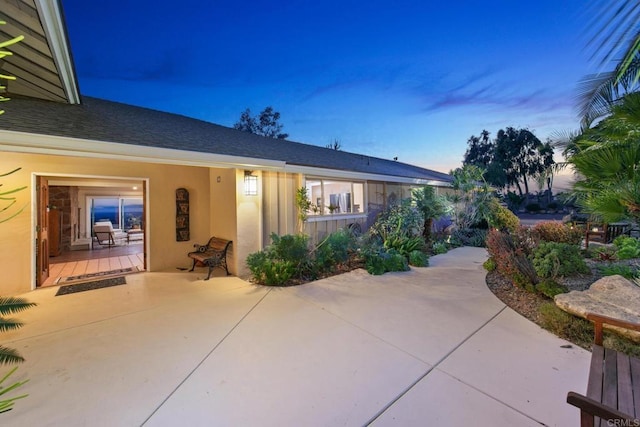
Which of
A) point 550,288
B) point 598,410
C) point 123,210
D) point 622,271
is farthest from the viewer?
point 123,210

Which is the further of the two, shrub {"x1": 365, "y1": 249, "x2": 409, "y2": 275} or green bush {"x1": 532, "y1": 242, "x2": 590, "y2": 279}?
shrub {"x1": 365, "y1": 249, "x2": 409, "y2": 275}

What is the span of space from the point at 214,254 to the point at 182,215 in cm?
194

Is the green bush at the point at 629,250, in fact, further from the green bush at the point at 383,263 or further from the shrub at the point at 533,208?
the shrub at the point at 533,208

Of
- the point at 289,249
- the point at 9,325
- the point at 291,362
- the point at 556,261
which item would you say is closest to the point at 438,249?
the point at 556,261

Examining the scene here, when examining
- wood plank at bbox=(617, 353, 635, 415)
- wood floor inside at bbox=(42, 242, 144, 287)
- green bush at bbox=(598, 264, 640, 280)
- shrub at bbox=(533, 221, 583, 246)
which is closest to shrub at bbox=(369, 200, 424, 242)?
shrub at bbox=(533, 221, 583, 246)

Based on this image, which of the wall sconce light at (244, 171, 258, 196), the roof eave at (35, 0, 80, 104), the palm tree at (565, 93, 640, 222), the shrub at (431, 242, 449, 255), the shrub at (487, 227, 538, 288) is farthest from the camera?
the shrub at (431, 242, 449, 255)

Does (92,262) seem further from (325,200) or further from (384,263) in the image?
(384,263)

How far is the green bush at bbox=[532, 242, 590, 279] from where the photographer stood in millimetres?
5250

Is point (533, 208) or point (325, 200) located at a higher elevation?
point (325, 200)

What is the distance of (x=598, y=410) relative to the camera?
165 cm

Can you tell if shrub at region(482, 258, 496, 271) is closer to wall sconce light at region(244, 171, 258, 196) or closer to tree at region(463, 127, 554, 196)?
wall sconce light at region(244, 171, 258, 196)

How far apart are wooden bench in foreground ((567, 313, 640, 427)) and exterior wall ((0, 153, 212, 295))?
304 inches

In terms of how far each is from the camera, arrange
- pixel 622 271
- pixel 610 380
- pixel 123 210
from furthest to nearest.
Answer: pixel 123 210 < pixel 622 271 < pixel 610 380

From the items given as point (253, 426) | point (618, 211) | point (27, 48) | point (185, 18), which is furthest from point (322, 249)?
point (185, 18)
